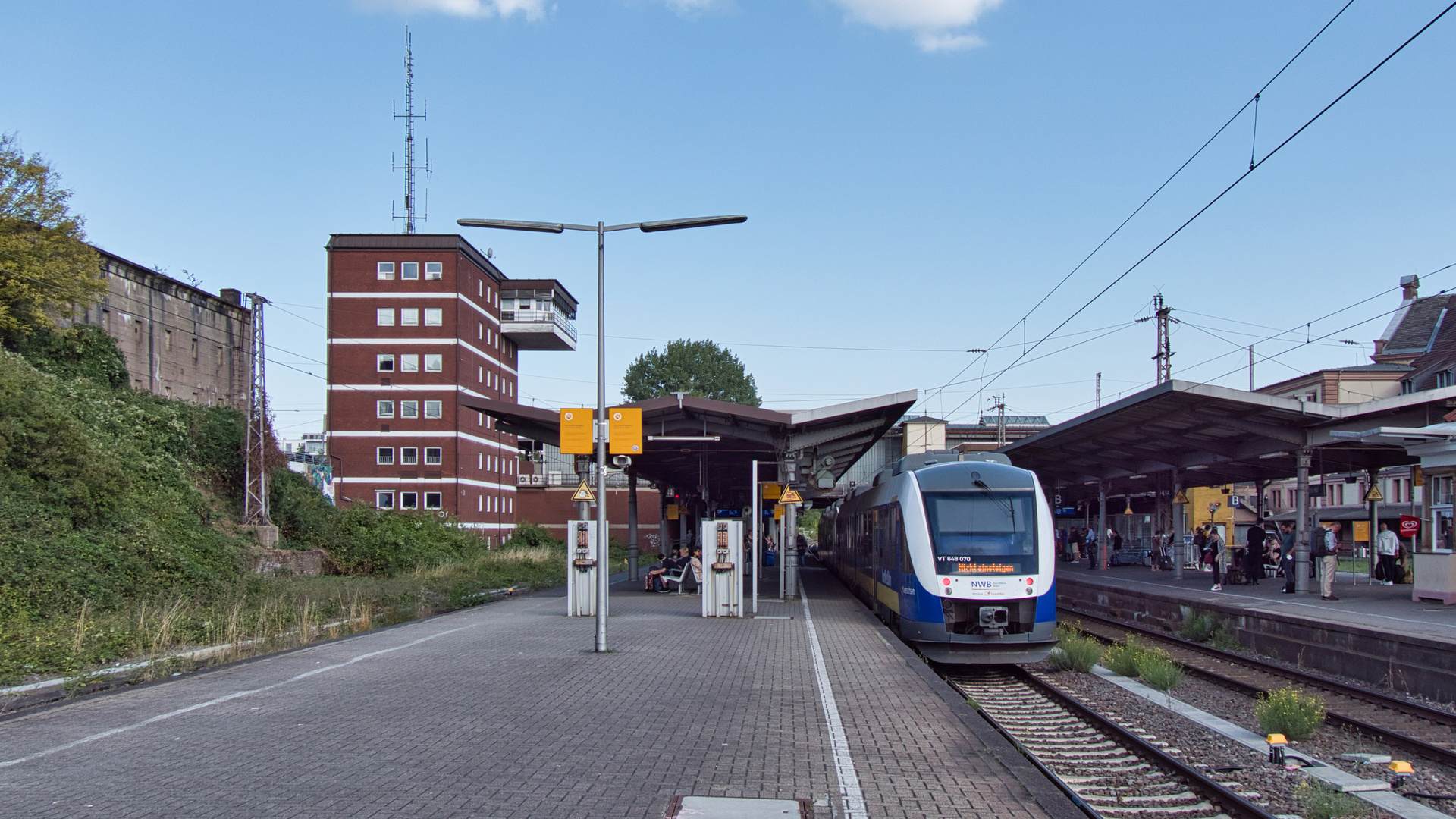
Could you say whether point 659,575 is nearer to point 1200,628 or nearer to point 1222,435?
point 1200,628

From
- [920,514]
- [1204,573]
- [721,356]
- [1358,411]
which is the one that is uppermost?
[721,356]

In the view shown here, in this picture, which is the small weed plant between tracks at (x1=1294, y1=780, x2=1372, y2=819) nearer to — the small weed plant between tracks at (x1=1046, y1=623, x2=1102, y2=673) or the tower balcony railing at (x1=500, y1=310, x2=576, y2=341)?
the small weed plant between tracks at (x1=1046, y1=623, x2=1102, y2=673)

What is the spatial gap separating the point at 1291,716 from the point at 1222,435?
16.0 m

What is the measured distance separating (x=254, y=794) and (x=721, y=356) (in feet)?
246

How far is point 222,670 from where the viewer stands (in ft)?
39.9

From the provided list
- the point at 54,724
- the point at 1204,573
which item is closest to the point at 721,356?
the point at 1204,573

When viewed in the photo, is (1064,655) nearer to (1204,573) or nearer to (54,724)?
(54,724)

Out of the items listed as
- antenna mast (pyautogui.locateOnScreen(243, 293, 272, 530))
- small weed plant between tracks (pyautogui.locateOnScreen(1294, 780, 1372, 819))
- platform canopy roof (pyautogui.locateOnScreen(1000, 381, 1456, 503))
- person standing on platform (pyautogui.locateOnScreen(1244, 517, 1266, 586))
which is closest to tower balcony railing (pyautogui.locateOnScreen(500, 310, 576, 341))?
antenna mast (pyautogui.locateOnScreen(243, 293, 272, 530))

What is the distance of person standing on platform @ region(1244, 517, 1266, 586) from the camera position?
87.8 ft

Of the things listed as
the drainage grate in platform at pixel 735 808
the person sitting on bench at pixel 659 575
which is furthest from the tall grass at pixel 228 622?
the drainage grate in platform at pixel 735 808

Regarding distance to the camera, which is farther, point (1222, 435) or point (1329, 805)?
point (1222, 435)

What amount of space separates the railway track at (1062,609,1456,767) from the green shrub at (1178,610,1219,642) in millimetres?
503

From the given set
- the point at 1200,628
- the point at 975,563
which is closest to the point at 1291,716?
the point at 975,563

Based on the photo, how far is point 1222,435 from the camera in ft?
81.5
